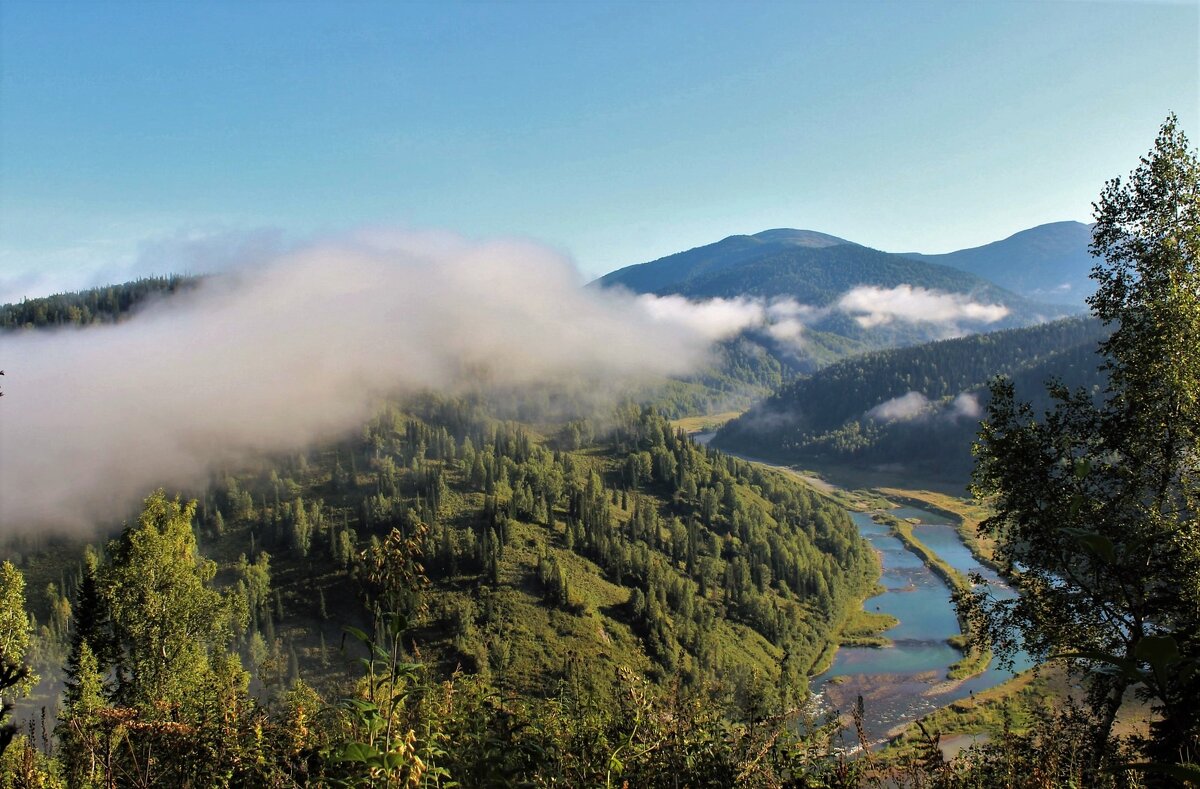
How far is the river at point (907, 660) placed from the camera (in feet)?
304

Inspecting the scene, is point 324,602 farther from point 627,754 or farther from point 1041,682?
point 627,754

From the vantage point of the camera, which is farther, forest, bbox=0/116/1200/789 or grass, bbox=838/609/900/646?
grass, bbox=838/609/900/646

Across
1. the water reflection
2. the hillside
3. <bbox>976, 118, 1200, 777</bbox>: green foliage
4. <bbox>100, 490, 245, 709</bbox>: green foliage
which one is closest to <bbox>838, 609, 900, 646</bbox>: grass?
the water reflection

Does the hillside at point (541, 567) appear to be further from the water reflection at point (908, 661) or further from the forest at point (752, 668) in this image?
the forest at point (752, 668)

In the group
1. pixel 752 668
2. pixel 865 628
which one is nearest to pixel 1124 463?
pixel 752 668

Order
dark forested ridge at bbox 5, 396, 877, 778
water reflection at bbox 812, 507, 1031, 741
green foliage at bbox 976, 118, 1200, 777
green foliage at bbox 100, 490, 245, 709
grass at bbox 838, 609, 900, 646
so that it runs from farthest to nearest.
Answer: grass at bbox 838, 609, 900, 646, dark forested ridge at bbox 5, 396, 877, 778, water reflection at bbox 812, 507, 1031, 741, green foliage at bbox 100, 490, 245, 709, green foliage at bbox 976, 118, 1200, 777

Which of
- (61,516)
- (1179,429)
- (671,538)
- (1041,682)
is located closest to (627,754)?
(1179,429)

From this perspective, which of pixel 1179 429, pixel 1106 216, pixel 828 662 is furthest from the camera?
pixel 828 662

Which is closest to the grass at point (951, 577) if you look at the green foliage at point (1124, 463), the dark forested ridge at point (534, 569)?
the dark forested ridge at point (534, 569)

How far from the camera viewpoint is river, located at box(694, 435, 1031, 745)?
92.6 m

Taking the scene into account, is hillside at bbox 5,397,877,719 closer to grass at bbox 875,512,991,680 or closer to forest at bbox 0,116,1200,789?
grass at bbox 875,512,991,680

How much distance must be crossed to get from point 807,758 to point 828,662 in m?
120

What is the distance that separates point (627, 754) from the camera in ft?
21.8

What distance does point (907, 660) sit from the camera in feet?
363
